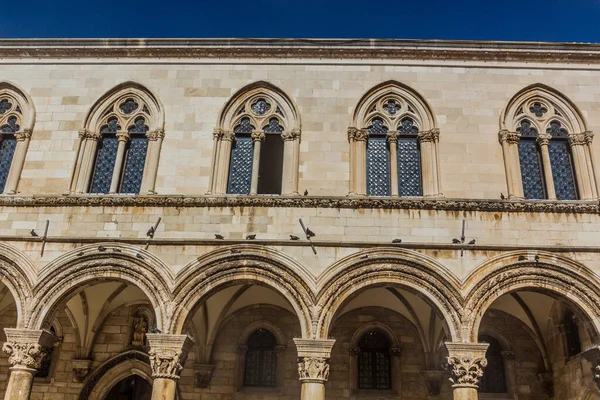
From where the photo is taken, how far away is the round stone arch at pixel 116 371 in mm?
13320

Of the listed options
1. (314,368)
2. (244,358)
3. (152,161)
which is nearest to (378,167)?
(314,368)

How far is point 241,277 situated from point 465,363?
426 centimetres

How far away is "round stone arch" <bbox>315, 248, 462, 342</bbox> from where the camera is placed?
34.4 feet

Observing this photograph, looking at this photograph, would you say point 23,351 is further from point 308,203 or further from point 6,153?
point 308,203

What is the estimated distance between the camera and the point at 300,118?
1254cm

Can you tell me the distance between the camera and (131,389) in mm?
14422

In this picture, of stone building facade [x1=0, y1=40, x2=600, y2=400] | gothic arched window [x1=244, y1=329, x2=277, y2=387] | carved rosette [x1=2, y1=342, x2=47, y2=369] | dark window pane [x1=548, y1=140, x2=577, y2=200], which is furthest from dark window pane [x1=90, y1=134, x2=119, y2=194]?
dark window pane [x1=548, y1=140, x2=577, y2=200]

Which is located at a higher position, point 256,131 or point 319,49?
point 319,49

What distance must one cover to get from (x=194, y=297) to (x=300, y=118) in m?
4.42

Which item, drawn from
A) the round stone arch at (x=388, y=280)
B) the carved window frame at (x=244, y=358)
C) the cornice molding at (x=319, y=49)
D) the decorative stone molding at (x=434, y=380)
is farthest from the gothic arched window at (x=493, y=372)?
the cornice molding at (x=319, y=49)

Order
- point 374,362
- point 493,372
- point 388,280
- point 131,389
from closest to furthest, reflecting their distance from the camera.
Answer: point 388,280 < point 493,372 < point 374,362 < point 131,389

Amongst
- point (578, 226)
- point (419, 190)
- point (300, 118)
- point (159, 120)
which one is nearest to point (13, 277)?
point (159, 120)

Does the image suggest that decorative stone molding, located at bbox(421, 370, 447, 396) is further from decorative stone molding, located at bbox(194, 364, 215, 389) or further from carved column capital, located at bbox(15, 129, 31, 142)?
carved column capital, located at bbox(15, 129, 31, 142)

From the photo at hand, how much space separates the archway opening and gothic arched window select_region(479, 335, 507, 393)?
8018 mm
